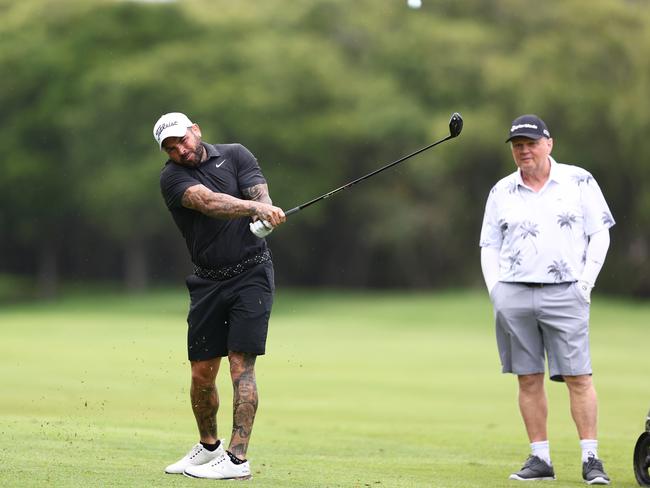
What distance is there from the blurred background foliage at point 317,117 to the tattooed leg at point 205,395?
41.4 m

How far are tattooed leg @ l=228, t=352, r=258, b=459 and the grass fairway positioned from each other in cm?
25

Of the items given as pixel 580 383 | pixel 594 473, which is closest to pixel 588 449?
pixel 594 473

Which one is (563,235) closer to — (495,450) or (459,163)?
(495,450)

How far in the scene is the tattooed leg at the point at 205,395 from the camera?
8219 millimetres

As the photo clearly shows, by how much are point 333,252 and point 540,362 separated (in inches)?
2322

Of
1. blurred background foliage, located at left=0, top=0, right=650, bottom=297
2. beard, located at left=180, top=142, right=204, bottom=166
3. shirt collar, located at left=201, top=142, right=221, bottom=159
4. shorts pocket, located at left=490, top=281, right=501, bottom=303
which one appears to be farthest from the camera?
blurred background foliage, located at left=0, top=0, right=650, bottom=297

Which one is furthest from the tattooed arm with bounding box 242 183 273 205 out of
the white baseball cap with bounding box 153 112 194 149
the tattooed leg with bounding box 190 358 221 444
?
the tattooed leg with bounding box 190 358 221 444

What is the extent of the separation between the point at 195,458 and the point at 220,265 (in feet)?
3.91

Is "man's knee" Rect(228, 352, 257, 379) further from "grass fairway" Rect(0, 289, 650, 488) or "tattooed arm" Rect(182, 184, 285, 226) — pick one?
"tattooed arm" Rect(182, 184, 285, 226)

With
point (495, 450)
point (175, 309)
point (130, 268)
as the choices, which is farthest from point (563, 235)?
point (130, 268)

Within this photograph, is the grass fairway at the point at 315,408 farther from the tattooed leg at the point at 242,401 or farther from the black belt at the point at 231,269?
the black belt at the point at 231,269

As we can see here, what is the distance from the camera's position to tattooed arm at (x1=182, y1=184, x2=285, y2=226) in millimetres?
7676

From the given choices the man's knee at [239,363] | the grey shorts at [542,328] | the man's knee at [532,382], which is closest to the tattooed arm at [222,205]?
the man's knee at [239,363]

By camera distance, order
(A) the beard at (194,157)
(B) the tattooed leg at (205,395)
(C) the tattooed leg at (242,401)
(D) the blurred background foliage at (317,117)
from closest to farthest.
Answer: (C) the tattooed leg at (242,401) < (A) the beard at (194,157) < (B) the tattooed leg at (205,395) < (D) the blurred background foliage at (317,117)
